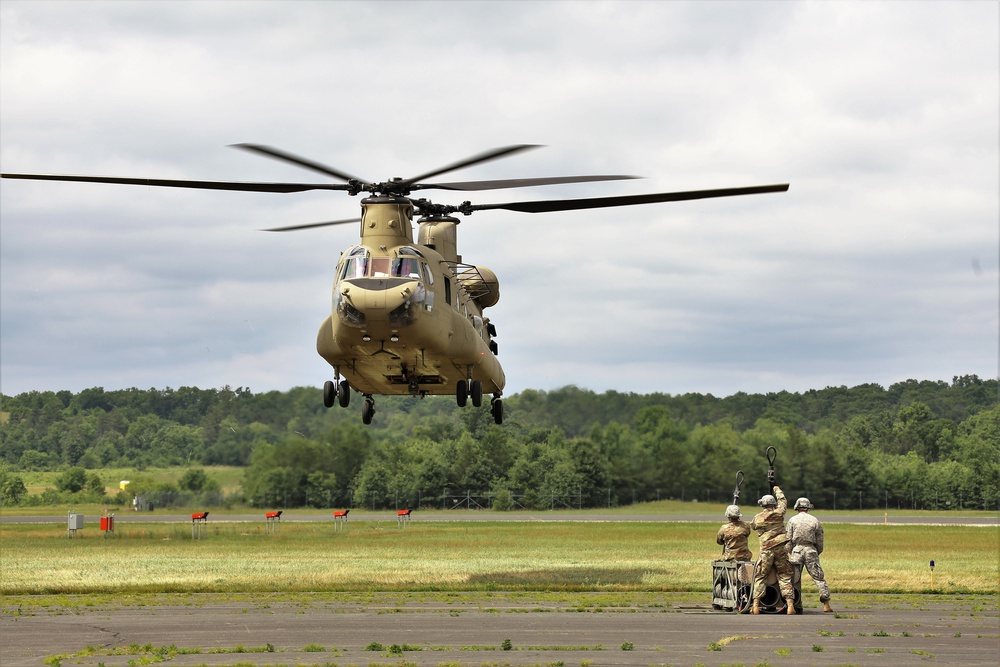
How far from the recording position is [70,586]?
107 ft

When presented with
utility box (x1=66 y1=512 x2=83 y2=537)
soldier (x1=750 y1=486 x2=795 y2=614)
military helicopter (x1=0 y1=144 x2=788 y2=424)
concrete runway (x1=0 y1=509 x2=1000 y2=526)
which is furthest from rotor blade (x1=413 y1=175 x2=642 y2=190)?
concrete runway (x1=0 y1=509 x2=1000 y2=526)

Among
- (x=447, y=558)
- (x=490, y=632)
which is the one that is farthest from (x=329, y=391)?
(x=447, y=558)

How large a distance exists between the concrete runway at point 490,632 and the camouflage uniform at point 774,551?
0.68 metres

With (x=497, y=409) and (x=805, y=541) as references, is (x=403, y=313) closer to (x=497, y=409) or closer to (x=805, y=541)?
(x=497, y=409)

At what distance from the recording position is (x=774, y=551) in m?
23.8

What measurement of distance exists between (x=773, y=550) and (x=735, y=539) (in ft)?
3.18

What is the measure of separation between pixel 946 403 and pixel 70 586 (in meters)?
43.6

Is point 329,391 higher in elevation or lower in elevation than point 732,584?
higher

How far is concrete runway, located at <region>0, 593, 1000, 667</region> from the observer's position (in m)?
19.0

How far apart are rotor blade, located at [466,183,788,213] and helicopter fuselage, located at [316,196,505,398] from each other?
222 centimetres

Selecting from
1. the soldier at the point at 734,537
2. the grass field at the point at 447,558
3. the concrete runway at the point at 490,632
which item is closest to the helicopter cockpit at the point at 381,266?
the concrete runway at the point at 490,632

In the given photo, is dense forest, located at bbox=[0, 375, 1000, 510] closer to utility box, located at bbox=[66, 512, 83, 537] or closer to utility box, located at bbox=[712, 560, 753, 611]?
utility box, located at bbox=[66, 512, 83, 537]

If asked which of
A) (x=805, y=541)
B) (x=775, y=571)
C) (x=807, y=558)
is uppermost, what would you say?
(x=805, y=541)

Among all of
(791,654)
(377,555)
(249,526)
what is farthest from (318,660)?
(249,526)
